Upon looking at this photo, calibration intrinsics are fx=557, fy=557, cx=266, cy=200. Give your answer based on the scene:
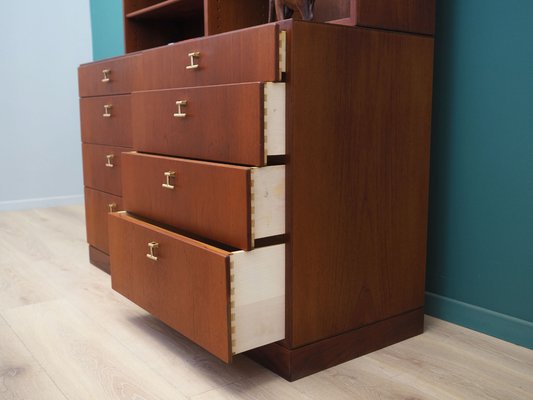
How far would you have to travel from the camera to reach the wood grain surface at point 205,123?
109 centimetres

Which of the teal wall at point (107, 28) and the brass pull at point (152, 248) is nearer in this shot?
the brass pull at point (152, 248)

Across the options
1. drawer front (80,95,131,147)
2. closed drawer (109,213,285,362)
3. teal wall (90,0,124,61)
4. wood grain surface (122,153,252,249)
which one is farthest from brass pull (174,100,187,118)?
teal wall (90,0,124,61)

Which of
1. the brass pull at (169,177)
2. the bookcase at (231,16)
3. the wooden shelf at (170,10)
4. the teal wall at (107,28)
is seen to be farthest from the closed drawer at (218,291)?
the teal wall at (107,28)

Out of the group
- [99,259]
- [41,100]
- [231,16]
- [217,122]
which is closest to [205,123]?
[217,122]

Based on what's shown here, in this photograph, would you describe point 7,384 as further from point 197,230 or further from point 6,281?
point 6,281

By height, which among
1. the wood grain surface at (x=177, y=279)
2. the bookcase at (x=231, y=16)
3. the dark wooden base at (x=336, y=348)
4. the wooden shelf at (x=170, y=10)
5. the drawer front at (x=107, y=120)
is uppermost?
the wooden shelf at (x=170, y=10)

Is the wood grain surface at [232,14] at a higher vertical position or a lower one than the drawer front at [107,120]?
higher

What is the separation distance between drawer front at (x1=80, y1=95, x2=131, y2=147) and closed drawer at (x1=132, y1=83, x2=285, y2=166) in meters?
0.32

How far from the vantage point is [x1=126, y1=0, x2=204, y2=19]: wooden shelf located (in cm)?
178

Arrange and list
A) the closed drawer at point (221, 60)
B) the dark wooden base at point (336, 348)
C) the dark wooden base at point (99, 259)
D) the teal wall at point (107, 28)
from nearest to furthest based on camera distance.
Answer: the closed drawer at point (221, 60) < the dark wooden base at point (336, 348) < the dark wooden base at point (99, 259) < the teal wall at point (107, 28)

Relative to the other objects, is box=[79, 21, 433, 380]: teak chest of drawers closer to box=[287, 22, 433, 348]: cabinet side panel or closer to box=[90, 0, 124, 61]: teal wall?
box=[287, 22, 433, 348]: cabinet side panel

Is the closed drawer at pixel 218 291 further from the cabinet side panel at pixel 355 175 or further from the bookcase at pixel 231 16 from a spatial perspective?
the bookcase at pixel 231 16

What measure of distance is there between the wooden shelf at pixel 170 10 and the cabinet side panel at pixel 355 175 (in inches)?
30.4

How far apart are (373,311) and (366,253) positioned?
0.49 feet
